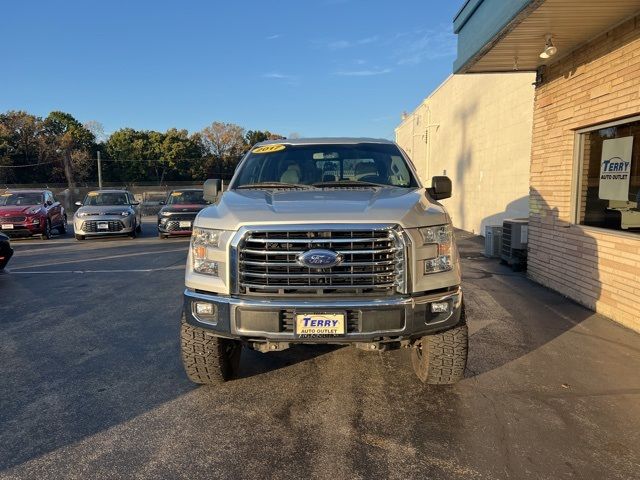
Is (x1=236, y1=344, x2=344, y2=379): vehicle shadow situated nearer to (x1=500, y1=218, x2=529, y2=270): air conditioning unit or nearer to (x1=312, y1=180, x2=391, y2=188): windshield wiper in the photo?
(x1=312, y1=180, x2=391, y2=188): windshield wiper

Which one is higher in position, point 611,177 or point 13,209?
point 611,177

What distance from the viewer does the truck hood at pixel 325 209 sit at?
10.7ft

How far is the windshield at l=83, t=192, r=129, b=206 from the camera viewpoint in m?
16.5

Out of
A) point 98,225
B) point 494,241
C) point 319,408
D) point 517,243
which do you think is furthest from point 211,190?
point 98,225

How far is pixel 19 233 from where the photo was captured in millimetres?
15273

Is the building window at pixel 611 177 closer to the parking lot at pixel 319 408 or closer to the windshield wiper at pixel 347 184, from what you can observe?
the parking lot at pixel 319 408

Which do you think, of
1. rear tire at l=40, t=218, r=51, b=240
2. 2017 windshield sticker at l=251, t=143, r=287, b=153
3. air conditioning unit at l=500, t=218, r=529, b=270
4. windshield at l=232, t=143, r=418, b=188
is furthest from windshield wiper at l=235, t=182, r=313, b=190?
rear tire at l=40, t=218, r=51, b=240

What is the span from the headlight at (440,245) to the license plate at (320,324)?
0.72 metres

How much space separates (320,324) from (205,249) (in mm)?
1024

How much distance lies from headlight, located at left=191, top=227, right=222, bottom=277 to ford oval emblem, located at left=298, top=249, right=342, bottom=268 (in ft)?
2.18

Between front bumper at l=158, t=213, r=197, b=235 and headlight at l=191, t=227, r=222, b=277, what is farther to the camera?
front bumper at l=158, t=213, r=197, b=235

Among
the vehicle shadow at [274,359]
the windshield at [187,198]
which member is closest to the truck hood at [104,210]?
the windshield at [187,198]

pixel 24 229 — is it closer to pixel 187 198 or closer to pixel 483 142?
pixel 187 198

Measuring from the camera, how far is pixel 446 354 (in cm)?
362
